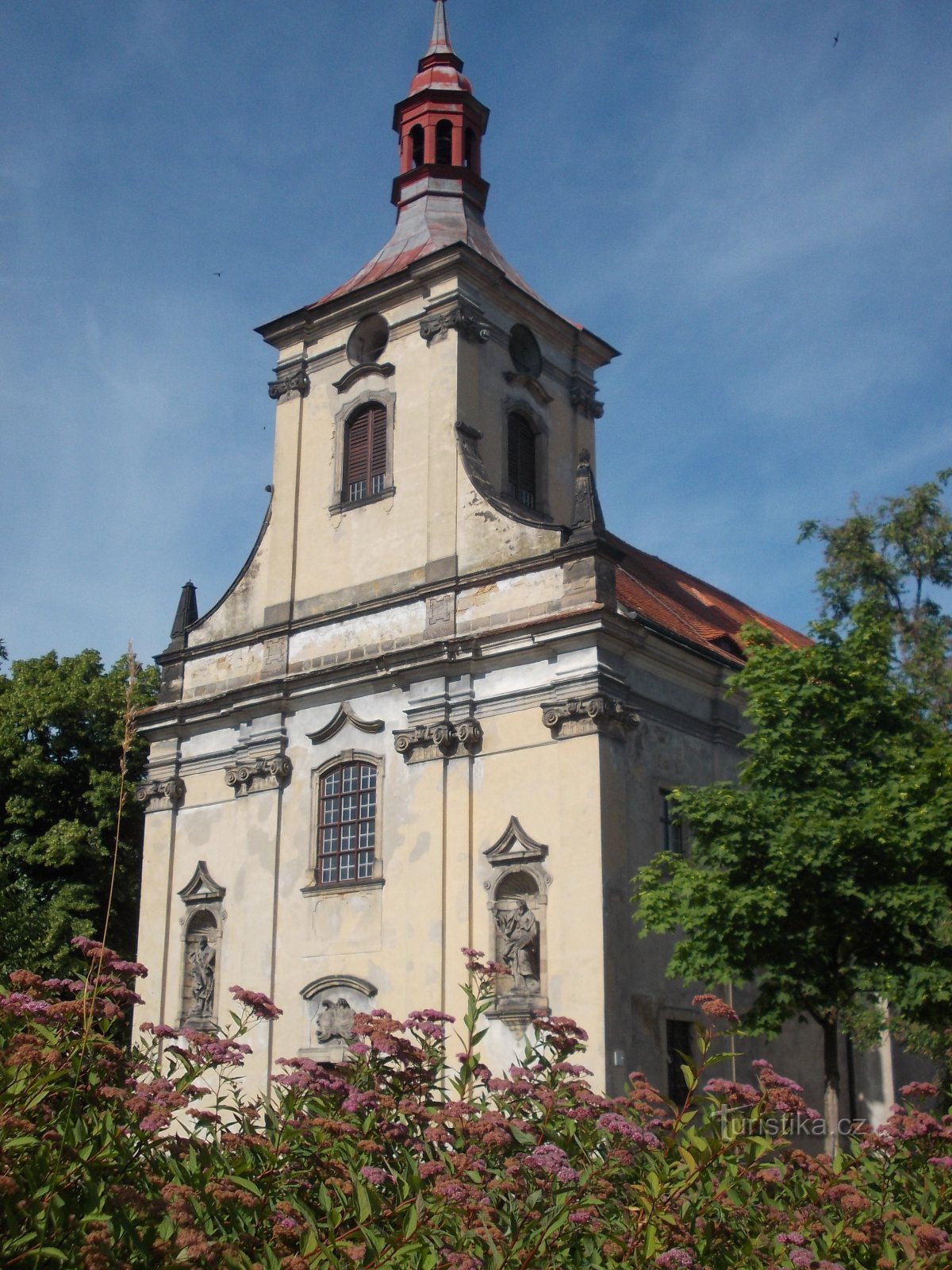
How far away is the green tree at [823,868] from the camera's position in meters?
16.0

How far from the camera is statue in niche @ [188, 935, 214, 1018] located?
23.0 metres

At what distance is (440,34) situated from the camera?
30.5 meters

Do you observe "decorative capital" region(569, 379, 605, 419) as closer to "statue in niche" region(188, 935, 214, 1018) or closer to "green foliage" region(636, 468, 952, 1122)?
"green foliage" region(636, 468, 952, 1122)

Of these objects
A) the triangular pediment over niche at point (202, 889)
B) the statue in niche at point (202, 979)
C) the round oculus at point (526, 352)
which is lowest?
the statue in niche at point (202, 979)

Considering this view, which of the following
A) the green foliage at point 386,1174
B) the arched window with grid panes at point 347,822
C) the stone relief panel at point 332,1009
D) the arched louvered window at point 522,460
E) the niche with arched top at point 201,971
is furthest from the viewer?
the arched louvered window at point 522,460

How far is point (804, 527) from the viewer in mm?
28750

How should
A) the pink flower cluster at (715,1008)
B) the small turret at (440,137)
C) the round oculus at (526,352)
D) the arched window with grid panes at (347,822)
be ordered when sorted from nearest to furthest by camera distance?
the pink flower cluster at (715,1008) < the arched window with grid panes at (347,822) < the round oculus at (526,352) < the small turret at (440,137)

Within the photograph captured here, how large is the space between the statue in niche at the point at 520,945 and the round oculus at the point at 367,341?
35.7 ft

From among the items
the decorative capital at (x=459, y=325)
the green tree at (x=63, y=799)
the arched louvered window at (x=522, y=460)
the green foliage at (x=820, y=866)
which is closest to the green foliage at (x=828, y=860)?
the green foliage at (x=820, y=866)

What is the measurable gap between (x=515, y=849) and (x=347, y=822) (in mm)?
3532

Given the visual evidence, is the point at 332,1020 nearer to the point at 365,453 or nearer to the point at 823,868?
the point at 823,868

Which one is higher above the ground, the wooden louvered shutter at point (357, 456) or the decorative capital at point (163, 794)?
the wooden louvered shutter at point (357, 456)

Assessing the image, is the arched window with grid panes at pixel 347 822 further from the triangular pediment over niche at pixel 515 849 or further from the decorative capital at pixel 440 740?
the triangular pediment over niche at pixel 515 849

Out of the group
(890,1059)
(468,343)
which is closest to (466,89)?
(468,343)
